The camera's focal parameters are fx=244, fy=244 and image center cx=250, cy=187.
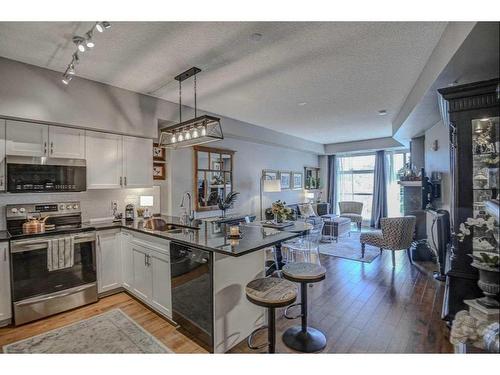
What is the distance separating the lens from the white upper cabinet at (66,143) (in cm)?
264

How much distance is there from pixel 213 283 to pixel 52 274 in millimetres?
1861

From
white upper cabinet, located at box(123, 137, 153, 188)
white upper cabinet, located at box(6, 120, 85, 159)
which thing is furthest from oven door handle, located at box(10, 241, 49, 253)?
white upper cabinet, located at box(123, 137, 153, 188)

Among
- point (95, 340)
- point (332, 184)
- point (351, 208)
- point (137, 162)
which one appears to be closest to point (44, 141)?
point (137, 162)

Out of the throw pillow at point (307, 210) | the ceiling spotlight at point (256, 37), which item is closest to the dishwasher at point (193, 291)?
the ceiling spotlight at point (256, 37)

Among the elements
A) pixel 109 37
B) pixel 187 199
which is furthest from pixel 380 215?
pixel 109 37

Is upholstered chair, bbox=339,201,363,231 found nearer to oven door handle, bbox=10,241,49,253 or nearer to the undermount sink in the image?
the undermount sink

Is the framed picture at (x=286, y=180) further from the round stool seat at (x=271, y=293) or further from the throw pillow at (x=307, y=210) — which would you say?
the round stool seat at (x=271, y=293)

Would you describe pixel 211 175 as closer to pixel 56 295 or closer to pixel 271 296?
pixel 56 295

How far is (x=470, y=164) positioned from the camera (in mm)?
1095

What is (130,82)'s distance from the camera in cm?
282

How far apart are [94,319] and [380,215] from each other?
7363 millimetres
